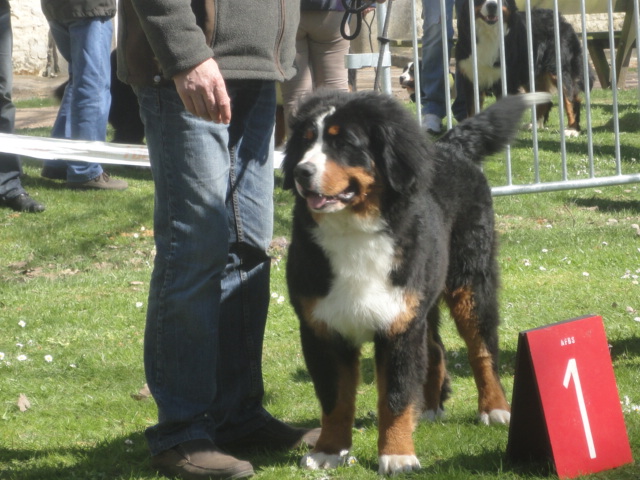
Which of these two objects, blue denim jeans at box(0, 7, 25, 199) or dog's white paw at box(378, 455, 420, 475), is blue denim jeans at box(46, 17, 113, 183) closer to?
blue denim jeans at box(0, 7, 25, 199)

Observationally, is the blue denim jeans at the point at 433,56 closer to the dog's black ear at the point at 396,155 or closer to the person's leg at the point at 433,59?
the person's leg at the point at 433,59

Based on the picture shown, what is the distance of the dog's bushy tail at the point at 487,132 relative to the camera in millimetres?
4012

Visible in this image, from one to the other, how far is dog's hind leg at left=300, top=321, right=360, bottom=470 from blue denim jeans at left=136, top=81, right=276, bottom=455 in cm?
30

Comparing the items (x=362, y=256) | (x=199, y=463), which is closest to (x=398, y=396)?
(x=362, y=256)

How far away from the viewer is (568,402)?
308 cm

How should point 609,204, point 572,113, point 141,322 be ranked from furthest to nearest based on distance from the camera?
point 572,113 < point 609,204 < point 141,322

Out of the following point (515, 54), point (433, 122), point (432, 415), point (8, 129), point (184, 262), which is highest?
point (515, 54)

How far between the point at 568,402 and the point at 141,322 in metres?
3.05

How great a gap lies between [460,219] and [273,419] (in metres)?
1.11

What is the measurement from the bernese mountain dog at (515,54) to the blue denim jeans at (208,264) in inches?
252

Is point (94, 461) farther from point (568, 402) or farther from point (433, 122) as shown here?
point (433, 122)

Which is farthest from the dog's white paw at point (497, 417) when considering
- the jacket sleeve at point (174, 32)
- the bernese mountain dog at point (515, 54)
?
the bernese mountain dog at point (515, 54)

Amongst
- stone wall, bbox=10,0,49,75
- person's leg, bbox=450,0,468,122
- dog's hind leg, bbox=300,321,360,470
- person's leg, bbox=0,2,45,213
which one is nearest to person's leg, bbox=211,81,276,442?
dog's hind leg, bbox=300,321,360,470

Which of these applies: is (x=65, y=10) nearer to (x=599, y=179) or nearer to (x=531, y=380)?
(x=599, y=179)
